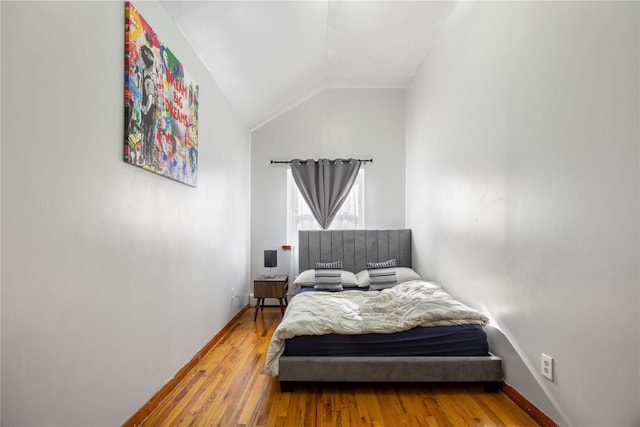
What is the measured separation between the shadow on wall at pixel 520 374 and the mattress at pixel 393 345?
99mm

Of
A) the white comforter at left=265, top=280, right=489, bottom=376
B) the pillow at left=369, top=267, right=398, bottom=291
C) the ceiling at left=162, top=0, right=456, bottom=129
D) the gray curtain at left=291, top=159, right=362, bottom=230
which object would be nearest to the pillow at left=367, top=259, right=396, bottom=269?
the pillow at left=369, top=267, right=398, bottom=291

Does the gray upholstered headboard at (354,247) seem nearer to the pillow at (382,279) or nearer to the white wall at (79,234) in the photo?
the pillow at (382,279)

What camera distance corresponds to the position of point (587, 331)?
1.65 meters

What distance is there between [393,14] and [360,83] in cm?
170

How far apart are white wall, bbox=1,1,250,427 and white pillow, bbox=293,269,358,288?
1803mm

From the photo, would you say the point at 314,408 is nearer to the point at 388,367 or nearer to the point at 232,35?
the point at 388,367

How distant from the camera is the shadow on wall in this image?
194cm

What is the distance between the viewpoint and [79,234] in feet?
4.93

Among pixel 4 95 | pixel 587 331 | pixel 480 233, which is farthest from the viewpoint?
pixel 480 233

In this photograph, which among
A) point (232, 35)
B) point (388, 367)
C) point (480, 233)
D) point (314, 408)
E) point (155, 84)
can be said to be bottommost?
point (314, 408)

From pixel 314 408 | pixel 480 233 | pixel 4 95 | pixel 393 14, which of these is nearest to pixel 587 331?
pixel 480 233

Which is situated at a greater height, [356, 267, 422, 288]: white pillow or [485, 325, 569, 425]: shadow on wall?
[356, 267, 422, 288]: white pillow

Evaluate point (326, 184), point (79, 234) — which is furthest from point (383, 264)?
point (79, 234)

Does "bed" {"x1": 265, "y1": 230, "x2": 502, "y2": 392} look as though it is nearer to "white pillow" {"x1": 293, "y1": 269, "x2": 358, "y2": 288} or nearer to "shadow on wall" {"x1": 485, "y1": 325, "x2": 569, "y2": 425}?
"shadow on wall" {"x1": 485, "y1": 325, "x2": 569, "y2": 425}
